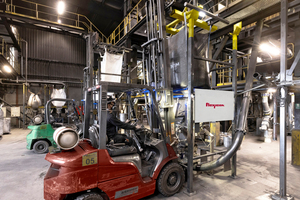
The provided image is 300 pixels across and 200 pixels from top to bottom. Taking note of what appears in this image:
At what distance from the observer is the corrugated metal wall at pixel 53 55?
18167 millimetres

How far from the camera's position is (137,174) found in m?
3.40

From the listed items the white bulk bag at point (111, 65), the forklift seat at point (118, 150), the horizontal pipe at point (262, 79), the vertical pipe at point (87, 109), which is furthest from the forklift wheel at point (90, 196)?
the white bulk bag at point (111, 65)

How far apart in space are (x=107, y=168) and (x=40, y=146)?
21.6ft

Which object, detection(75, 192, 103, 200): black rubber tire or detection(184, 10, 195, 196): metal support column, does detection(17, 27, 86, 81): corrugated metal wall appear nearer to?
detection(184, 10, 195, 196): metal support column

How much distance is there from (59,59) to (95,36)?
11.8 metres

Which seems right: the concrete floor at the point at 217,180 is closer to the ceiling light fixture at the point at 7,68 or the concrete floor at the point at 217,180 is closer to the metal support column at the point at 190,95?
the metal support column at the point at 190,95

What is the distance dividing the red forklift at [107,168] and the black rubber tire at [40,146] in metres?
5.26

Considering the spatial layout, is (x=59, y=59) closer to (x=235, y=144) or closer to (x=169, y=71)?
(x=169, y=71)

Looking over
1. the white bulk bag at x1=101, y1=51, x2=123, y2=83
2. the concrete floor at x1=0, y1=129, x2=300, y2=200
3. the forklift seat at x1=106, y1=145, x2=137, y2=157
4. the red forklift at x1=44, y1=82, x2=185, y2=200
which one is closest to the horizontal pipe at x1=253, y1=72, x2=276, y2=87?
the red forklift at x1=44, y1=82, x2=185, y2=200

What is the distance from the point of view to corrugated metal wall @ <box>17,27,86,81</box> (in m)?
18.2

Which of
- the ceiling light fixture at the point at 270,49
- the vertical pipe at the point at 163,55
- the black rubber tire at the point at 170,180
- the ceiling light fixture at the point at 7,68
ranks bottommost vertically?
the black rubber tire at the point at 170,180

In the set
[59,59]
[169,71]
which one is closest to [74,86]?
[59,59]

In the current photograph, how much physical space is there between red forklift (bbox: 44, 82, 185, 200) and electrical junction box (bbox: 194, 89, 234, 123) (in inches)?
42.7

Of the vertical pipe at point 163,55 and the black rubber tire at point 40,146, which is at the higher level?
the vertical pipe at point 163,55
